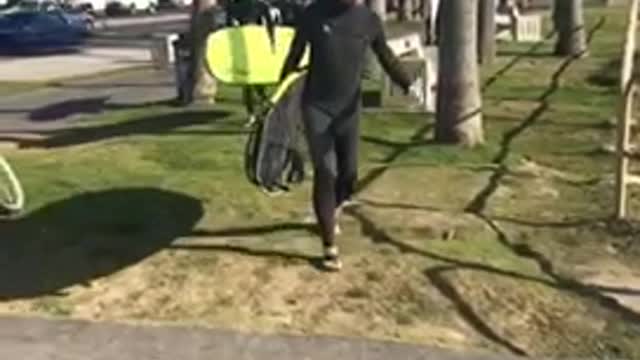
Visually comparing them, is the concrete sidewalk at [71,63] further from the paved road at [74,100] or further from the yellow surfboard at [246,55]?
the yellow surfboard at [246,55]

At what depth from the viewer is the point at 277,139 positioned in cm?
774

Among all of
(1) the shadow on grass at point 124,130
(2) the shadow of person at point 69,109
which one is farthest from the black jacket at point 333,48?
(2) the shadow of person at point 69,109

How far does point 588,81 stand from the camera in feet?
62.6

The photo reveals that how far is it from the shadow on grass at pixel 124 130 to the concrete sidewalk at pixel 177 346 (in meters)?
6.06

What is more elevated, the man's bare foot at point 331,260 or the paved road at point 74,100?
the man's bare foot at point 331,260

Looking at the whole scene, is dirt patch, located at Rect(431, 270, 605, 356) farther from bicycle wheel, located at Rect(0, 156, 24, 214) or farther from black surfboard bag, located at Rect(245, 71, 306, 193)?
bicycle wheel, located at Rect(0, 156, 24, 214)

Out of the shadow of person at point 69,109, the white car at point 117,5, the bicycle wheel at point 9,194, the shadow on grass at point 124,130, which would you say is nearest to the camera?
the bicycle wheel at point 9,194

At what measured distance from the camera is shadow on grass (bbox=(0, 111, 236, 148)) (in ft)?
43.2

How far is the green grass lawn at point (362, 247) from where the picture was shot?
260 inches

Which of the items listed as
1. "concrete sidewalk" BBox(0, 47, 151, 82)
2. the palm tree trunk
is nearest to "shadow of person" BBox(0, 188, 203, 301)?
the palm tree trunk

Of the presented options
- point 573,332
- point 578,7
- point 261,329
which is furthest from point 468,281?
point 578,7

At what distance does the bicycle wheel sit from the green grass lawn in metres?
0.12

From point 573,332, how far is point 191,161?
503 centimetres

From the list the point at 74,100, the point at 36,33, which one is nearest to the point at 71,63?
the point at 36,33
